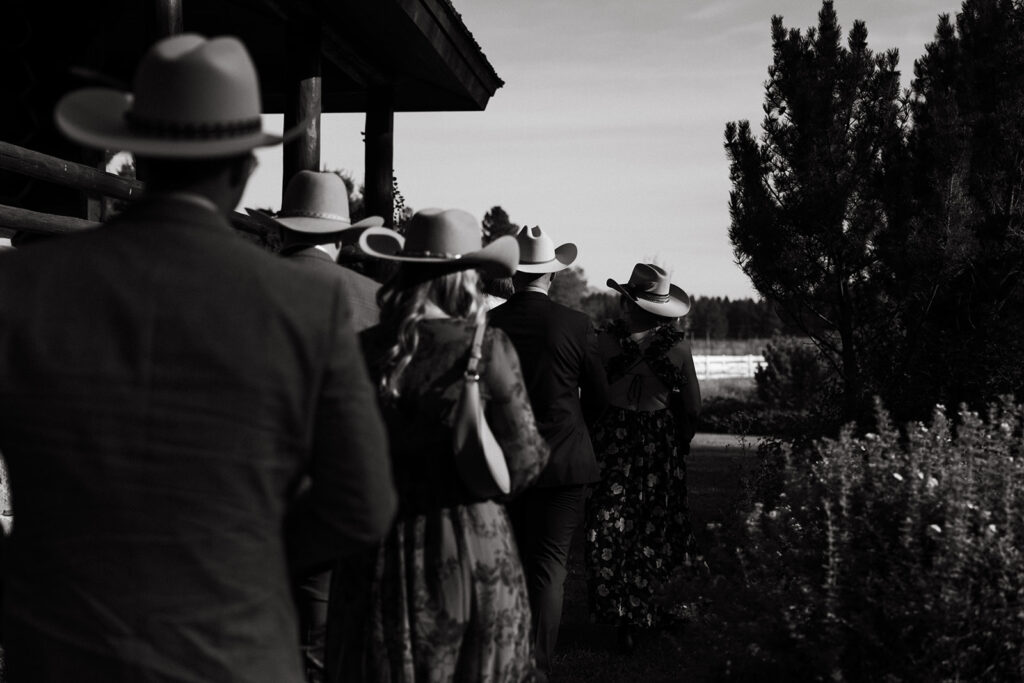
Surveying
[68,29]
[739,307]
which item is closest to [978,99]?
[68,29]

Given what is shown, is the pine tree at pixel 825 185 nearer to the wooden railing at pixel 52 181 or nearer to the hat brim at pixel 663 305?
the hat brim at pixel 663 305

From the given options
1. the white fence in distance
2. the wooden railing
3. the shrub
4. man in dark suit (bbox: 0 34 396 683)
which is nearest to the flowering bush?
man in dark suit (bbox: 0 34 396 683)

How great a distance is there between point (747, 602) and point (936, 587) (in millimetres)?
673

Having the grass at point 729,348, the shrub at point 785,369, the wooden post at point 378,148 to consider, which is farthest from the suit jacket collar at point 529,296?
the grass at point 729,348

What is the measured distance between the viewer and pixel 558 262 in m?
5.54

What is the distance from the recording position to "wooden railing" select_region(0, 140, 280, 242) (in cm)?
482

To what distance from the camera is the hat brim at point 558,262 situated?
5.20m

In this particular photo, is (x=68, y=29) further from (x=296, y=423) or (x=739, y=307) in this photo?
(x=739, y=307)

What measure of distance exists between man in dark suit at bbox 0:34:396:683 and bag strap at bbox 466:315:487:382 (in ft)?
3.54

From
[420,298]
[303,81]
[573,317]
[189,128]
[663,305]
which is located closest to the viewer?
[189,128]

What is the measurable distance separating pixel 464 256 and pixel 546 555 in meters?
2.12

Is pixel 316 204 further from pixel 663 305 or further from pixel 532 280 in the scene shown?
pixel 663 305

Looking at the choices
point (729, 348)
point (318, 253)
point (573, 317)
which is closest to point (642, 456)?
A: point (573, 317)

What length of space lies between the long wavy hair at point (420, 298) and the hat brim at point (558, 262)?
1.60 meters
